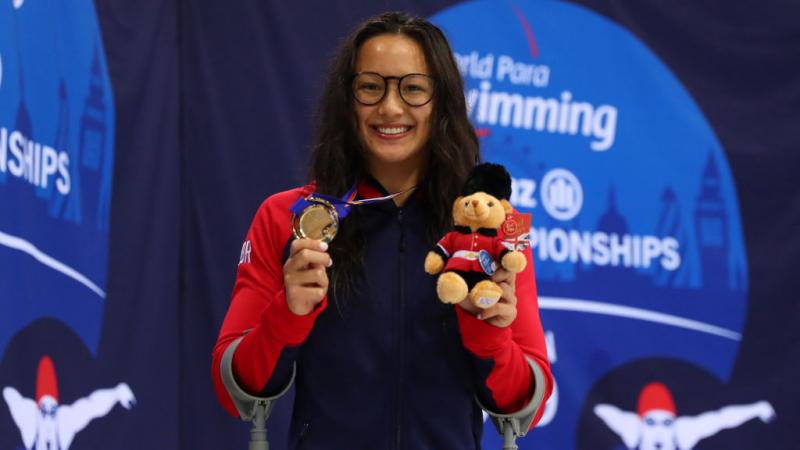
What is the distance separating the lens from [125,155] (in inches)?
133

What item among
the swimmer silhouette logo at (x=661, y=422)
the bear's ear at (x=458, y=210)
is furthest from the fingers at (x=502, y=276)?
the swimmer silhouette logo at (x=661, y=422)

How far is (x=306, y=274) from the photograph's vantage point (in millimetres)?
1645

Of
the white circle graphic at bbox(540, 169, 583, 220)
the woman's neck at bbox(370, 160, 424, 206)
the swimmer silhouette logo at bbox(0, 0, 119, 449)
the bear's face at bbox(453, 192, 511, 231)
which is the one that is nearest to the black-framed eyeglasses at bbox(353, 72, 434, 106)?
the woman's neck at bbox(370, 160, 424, 206)

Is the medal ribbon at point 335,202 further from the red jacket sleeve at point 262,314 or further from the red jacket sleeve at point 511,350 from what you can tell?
the red jacket sleeve at point 511,350

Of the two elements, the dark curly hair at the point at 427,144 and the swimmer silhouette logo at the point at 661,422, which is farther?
the swimmer silhouette logo at the point at 661,422

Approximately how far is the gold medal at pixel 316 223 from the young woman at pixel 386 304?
0.13 ft

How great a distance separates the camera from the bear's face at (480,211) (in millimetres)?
1665

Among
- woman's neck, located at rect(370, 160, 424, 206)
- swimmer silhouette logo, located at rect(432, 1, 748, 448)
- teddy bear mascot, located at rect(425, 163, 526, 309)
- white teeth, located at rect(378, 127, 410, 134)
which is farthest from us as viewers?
swimmer silhouette logo, located at rect(432, 1, 748, 448)

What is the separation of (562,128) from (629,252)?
1.77 feet

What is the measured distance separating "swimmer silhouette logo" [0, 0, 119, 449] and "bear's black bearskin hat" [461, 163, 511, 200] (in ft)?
4.36

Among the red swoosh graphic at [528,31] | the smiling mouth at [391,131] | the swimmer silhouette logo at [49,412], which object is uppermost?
the red swoosh graphic at [528,31]

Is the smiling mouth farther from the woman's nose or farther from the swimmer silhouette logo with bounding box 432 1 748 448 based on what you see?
the swimmer silhouette logo with bounding box 432 1 748 448

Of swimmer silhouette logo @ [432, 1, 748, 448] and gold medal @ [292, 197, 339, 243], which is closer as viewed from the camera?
gold medal @ [292, 197, 339, 243]

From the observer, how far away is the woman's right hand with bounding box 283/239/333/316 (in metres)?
1.63
